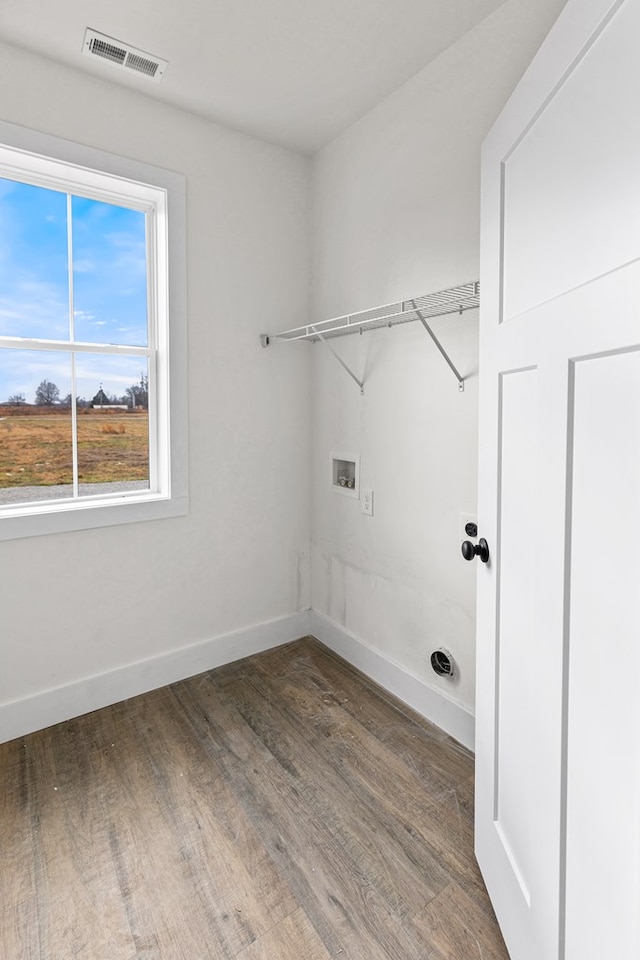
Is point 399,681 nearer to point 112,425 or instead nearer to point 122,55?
point 112,425

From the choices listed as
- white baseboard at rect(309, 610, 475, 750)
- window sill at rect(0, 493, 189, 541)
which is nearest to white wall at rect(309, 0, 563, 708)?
white baseboard at rect(309, 610, 475, 750)

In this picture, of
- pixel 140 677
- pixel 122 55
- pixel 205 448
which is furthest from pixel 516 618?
pixel 122 55

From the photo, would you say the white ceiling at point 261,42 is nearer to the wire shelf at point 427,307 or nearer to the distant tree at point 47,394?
the wire shelf at point 427,307

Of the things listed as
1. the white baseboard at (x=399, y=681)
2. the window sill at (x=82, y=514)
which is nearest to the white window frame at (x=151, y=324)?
the window sill at (x=82, y=514)

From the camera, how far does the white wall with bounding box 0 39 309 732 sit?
1881 mm

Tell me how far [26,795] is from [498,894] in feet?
4.62

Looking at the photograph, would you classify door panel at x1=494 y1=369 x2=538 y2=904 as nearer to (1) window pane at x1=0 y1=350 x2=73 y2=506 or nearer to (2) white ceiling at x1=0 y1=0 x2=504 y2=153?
(2) white ceiling at x1=0 y1=0 x2=504 y2=153

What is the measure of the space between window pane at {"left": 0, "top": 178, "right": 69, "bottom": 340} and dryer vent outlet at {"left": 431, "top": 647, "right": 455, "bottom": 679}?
A: 190cm

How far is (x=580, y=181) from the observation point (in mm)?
820

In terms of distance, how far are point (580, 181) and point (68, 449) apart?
191 cm

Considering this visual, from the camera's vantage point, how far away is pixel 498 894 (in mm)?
1162

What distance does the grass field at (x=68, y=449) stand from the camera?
192cm

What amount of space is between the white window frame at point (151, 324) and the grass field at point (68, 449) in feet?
0.22

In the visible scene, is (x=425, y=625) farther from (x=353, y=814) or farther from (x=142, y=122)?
(x=142, y=122)
